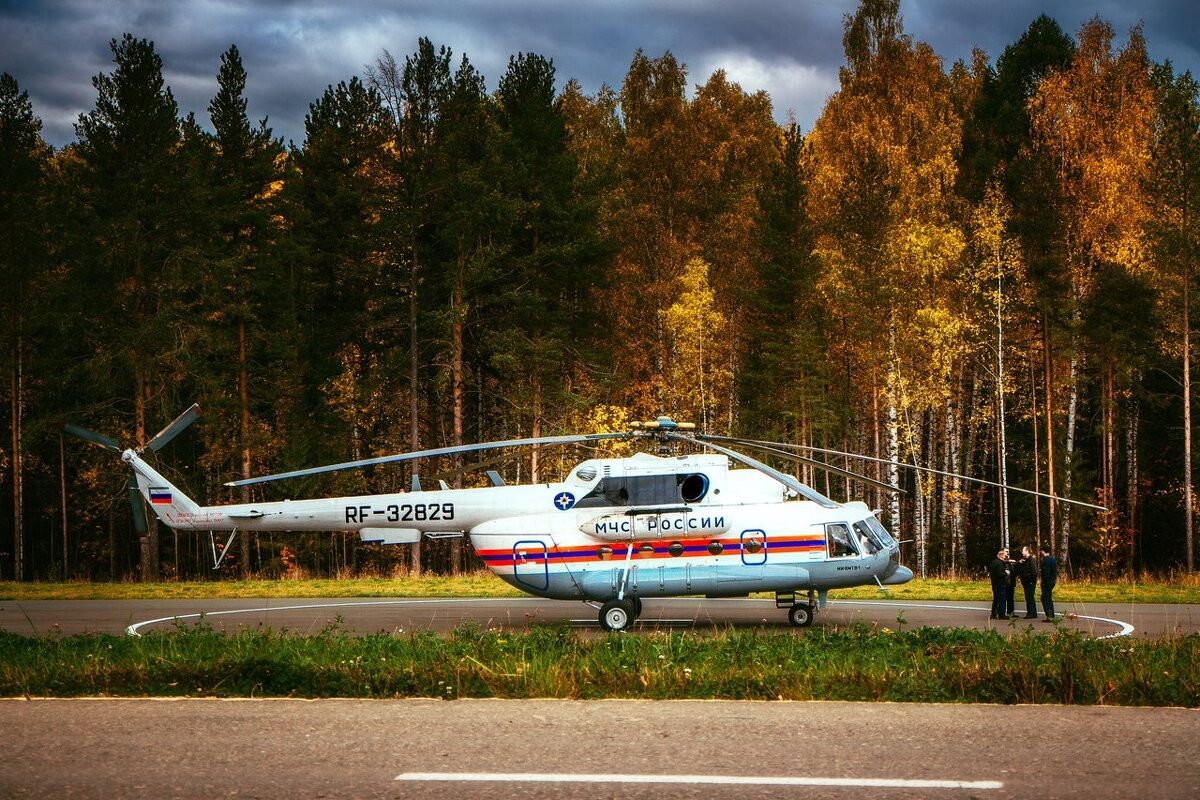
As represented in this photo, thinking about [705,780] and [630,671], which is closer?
[705,780]

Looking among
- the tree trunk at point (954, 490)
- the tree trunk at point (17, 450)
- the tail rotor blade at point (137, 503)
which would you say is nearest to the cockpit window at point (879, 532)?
the tail rotor blade at point (137, 503)

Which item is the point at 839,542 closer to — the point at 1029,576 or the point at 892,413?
the point at 1029,576

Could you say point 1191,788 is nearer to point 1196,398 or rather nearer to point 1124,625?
point 1124,625

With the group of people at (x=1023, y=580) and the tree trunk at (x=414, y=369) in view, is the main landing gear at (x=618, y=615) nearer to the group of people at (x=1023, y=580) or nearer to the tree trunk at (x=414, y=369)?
the group of people at (x=1023, y=580)

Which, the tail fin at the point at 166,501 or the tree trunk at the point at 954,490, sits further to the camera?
the tree trunk at the point at 954,490

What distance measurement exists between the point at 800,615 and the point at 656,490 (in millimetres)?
3216

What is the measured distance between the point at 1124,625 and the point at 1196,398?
22.7 metres

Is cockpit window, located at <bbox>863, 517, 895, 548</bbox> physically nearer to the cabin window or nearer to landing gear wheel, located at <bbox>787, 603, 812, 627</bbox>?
the cabin window

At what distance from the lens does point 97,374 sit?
1186 inches

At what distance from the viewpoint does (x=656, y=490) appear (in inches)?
611

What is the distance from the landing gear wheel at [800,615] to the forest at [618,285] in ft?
39.1

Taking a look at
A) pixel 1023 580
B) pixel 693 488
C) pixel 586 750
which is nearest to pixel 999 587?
pixel 1023 580

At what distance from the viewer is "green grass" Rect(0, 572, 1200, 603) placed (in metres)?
21.3

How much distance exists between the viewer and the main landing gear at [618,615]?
50.6 feet
